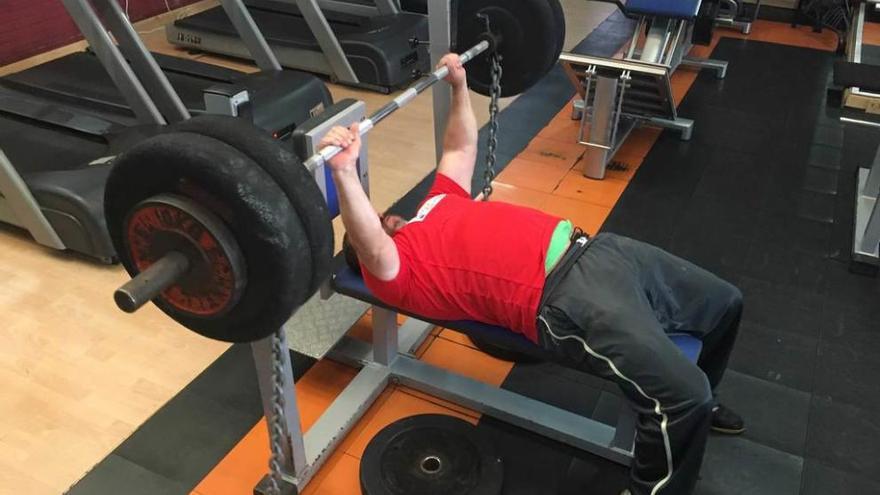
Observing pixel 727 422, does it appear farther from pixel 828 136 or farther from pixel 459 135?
pixel 828 136

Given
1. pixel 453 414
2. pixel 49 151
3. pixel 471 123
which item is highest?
pixel 471 123

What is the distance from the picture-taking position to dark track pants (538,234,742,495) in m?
1.44

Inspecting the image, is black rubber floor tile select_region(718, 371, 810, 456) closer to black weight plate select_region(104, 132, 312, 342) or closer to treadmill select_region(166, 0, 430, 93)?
black weight plate select_region(104, 132, 312, 342)

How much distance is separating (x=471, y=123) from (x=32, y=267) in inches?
66.0

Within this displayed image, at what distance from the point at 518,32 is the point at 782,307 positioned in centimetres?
126

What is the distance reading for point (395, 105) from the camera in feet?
5.51

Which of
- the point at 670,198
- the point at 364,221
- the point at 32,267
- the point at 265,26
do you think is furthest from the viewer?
Result: the point at 265,26

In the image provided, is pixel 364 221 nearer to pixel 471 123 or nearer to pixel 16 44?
pixel 471 123

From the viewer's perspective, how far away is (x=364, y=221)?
144 centimetres

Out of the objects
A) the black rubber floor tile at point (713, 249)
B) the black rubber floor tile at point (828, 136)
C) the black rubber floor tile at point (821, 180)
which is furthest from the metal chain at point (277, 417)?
the black rubber floor tile at point (828, 136)

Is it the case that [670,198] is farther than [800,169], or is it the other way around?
[800,169]

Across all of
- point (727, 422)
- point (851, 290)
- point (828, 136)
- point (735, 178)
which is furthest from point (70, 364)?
point (828, 136)

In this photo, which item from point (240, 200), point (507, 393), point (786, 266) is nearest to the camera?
point (240, 200)

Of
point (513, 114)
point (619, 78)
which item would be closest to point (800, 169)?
point (619, 78)
